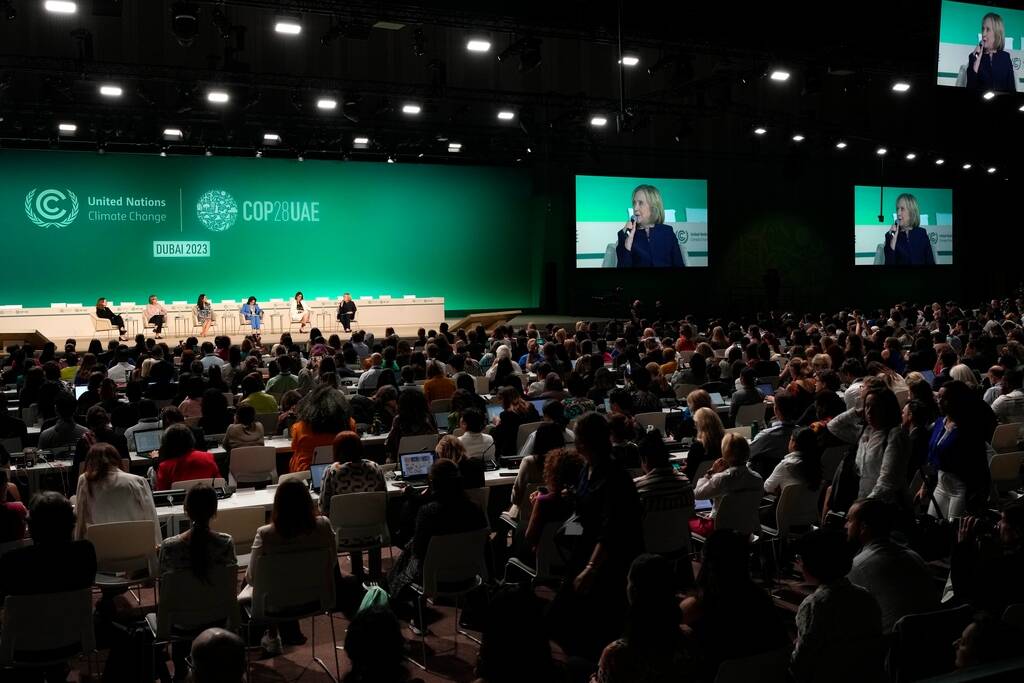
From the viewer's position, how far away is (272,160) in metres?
25.0

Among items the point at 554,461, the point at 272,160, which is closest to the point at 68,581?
the point at 554,461

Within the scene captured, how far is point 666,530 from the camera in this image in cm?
555

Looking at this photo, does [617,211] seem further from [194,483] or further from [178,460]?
[194,483]

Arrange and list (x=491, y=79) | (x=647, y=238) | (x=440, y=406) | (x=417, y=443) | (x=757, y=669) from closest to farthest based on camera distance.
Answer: (x=757, y=669), (x=417, y=443), (x=440, y=406), (x=491, y=79), (x=647, y=238)

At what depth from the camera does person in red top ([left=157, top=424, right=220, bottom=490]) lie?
6.52 meters

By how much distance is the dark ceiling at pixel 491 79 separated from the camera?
16.5 meters

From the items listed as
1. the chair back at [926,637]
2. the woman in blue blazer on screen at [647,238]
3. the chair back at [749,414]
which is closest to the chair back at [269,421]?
the chair back at [749,414]

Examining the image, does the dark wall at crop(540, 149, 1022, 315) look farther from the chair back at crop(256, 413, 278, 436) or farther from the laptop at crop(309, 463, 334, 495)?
the laptop at crop(309, 463, 334, 495)

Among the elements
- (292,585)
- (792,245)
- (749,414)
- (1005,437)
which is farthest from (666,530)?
(792,245)

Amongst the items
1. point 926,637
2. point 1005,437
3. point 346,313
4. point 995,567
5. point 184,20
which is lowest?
point 926,637

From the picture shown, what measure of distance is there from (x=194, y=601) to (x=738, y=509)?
127 inches

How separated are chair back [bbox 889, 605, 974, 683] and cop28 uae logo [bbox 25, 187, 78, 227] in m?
23.1

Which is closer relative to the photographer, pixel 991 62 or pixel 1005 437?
pixel 1005 437

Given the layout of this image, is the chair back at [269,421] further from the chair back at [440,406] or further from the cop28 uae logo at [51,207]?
the cop28 uae logo at [51,207]
